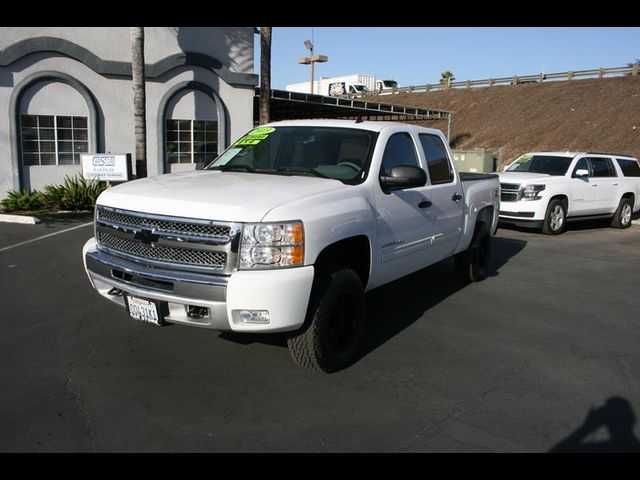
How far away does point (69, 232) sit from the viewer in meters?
10.4

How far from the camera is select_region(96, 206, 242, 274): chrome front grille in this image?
3.70 metres

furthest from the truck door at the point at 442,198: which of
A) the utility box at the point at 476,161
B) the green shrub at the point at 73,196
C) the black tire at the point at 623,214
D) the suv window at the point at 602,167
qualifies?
the utility box at the point at 476,161

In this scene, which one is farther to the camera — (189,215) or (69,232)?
(69,232)

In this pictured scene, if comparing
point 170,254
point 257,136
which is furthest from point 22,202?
point 170,254

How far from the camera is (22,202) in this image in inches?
513

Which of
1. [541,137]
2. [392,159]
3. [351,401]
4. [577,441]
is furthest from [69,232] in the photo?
[541,137]

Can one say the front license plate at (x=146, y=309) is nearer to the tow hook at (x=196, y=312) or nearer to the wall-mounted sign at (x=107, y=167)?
the tow hook at (x=196, y=312)

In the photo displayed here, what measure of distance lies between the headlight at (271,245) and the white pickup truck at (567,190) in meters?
9.04

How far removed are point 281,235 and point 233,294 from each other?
0.50 metres

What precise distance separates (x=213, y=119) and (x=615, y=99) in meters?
29.2

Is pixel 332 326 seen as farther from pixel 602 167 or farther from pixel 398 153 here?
pixel 602 167

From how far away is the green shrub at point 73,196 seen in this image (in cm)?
1305
